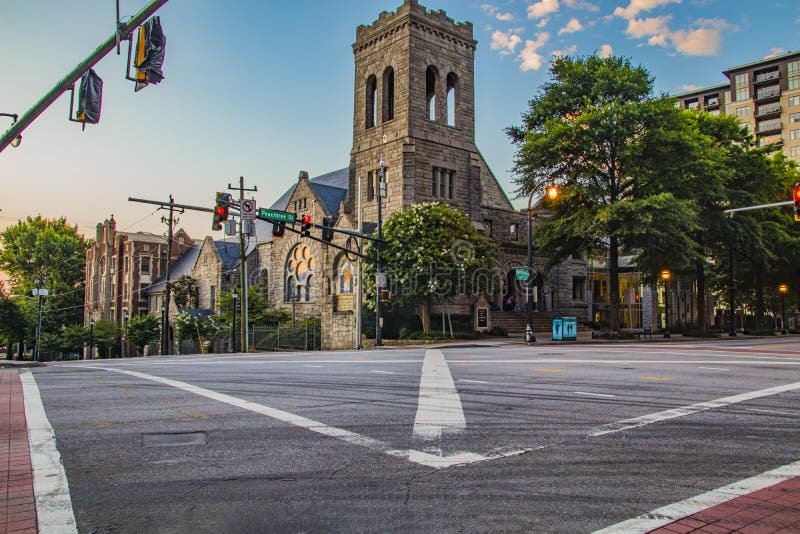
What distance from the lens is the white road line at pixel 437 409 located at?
6305 millimetres

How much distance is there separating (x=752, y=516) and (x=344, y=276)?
3965 cm

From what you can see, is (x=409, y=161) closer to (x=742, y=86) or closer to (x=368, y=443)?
(x=368, y=443)

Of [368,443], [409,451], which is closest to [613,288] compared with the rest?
[368,443]

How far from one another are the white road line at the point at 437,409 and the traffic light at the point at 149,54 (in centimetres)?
677

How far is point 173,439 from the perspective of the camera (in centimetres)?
598

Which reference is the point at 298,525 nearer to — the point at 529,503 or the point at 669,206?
the point at 529,503

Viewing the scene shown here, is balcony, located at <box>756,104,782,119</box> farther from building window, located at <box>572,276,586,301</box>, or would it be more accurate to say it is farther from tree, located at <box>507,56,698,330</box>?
tree, located at <box>507,56,698,330</box>

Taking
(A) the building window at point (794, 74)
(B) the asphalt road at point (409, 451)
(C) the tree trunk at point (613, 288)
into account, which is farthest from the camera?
(A) the building window at point (794, 74)

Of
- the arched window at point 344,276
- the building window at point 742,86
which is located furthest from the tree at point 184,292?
the building window at point 742,86

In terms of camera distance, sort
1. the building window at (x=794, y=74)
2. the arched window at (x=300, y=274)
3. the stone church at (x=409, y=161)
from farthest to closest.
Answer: the building window at (x=794, y=74), the arched window at (x=300, y=274), the stone church at (x=409, y=161)

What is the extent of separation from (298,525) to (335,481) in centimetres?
86

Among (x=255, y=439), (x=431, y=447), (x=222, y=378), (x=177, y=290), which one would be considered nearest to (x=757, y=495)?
(x=431, y=447)

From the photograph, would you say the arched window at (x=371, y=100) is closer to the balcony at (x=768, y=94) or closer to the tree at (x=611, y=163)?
the tree at (x=611, y=163)

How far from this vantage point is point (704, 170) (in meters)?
31.6
